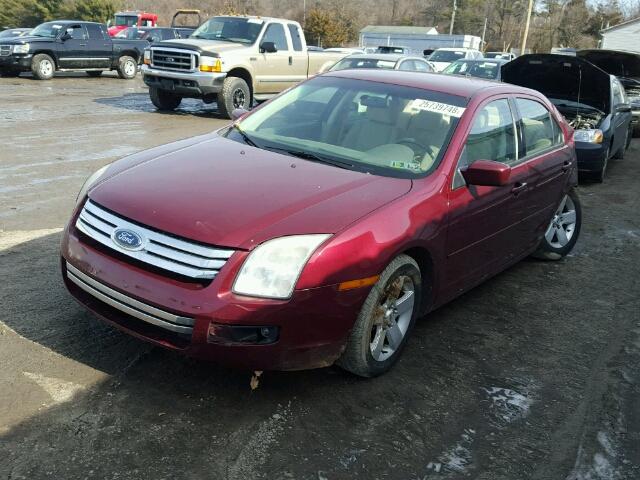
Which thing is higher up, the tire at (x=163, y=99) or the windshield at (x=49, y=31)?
the windshield at (x=49, y=31)

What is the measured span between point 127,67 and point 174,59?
923 centimetres

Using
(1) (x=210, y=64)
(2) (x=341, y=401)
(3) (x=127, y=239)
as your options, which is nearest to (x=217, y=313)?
(3) (x=127, y=239)

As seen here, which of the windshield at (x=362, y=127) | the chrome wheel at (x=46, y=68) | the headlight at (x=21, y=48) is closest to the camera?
the windshield at (x=362, y=127)

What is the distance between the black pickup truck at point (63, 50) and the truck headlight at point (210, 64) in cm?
799

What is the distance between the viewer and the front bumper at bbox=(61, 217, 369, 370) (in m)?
2.90

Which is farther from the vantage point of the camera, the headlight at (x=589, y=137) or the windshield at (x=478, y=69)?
the windshield at (x=478, y=69)

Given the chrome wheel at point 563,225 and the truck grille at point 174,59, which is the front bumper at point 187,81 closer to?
the truck grille at point 174,59

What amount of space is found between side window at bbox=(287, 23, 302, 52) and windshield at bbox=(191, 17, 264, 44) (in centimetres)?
94

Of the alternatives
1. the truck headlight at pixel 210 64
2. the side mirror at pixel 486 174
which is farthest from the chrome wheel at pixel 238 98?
the side mirror at pixel 486 174

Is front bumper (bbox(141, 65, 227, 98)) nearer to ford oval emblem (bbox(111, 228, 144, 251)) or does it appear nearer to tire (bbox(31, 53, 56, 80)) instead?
tire (bbox(31, 53, 56, 80))

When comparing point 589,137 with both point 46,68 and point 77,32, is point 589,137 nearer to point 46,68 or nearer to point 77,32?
point 46,68

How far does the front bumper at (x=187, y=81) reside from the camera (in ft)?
41.8

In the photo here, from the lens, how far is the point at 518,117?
4840mm

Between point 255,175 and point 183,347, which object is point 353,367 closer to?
point 183,347
